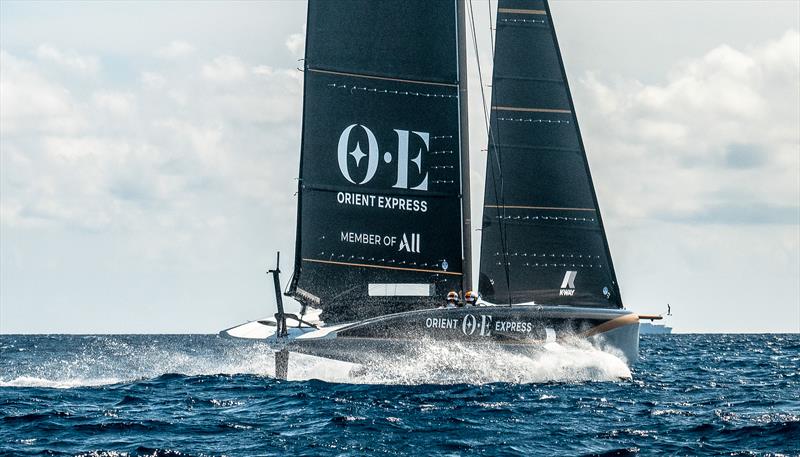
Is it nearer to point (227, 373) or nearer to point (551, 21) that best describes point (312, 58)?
point (551, 21)

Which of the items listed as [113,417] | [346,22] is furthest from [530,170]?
[113,417]

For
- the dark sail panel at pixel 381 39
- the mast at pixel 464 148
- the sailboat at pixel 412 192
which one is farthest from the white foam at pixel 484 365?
the dark sail panel at pixel 381 39

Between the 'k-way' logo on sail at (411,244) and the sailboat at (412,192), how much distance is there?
0.07 feet

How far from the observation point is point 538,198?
26172 mm

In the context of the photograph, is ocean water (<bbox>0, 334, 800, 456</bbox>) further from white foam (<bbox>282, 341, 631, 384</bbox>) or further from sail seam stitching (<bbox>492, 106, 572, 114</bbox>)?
sail seam stitching (<bbox>492, 106, 572, 114</bbox>)

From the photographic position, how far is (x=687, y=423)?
18.3 m

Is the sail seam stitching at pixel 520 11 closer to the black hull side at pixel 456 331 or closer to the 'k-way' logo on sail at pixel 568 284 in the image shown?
the 'k-way' logo on sail at pixel 568 284

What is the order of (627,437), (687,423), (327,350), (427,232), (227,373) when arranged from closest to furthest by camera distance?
(627,437) < (687,423) < (327,350) < (427,232) < (227,373)

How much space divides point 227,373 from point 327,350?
6.17 m

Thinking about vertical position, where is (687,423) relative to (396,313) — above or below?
below

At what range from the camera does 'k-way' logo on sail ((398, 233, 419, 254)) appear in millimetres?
25969

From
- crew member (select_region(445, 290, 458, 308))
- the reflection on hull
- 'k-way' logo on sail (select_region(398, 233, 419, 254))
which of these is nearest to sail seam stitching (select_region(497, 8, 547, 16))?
'k-way' logo on sail (select_region(398, 233, 419, 254))

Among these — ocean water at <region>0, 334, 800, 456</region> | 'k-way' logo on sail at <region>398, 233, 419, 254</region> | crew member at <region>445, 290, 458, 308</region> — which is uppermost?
'k-way' logo on sail at <region>398, 233, 419, 254</region>

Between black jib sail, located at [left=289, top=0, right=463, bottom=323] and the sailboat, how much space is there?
0.02 m
